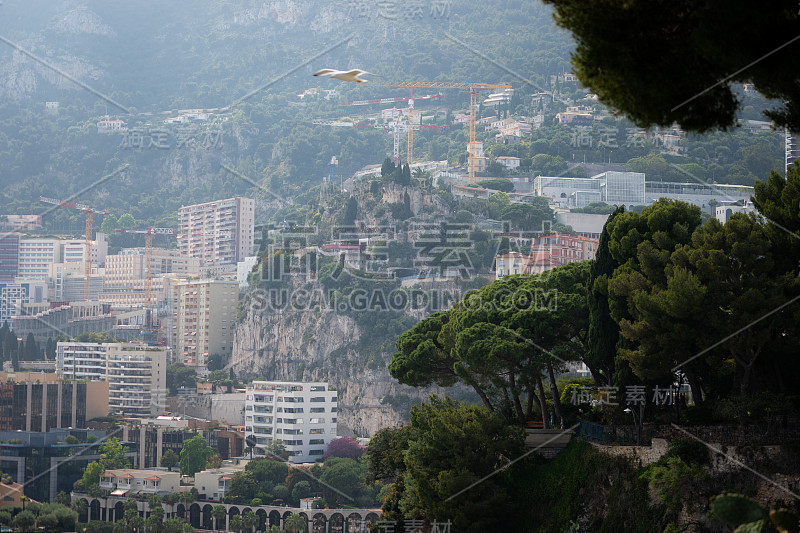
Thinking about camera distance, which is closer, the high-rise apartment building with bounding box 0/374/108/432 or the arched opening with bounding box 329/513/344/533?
the arched opening with bounding box 329/513/344/533

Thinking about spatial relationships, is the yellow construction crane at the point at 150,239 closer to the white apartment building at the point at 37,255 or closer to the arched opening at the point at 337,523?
the white apartment building at the point at 37,255

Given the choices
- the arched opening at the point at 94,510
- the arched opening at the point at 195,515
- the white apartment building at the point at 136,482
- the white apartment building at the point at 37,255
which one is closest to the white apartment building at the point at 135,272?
the white apartment building at the point at 37,255

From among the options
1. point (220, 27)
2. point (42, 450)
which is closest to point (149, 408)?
point (42, 450)

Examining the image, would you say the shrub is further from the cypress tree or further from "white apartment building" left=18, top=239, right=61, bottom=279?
"white apartment building" left=18, top=239, right=61, bottom=279

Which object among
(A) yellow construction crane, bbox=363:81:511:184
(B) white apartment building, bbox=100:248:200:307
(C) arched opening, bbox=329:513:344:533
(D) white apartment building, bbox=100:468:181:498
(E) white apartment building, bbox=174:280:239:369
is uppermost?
(A) yellow construction crane, bbox=363:81:511:184

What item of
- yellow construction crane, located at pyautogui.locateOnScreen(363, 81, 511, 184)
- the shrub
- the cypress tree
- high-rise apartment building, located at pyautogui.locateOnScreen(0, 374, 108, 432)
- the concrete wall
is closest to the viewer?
the cypress tree

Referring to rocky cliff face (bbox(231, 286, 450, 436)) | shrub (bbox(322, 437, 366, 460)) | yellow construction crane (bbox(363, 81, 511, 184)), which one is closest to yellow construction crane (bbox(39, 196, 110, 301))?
rocky cliff face (bbox(231, 286, 450, 436))

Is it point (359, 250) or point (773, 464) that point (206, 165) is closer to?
point (359, 250)
